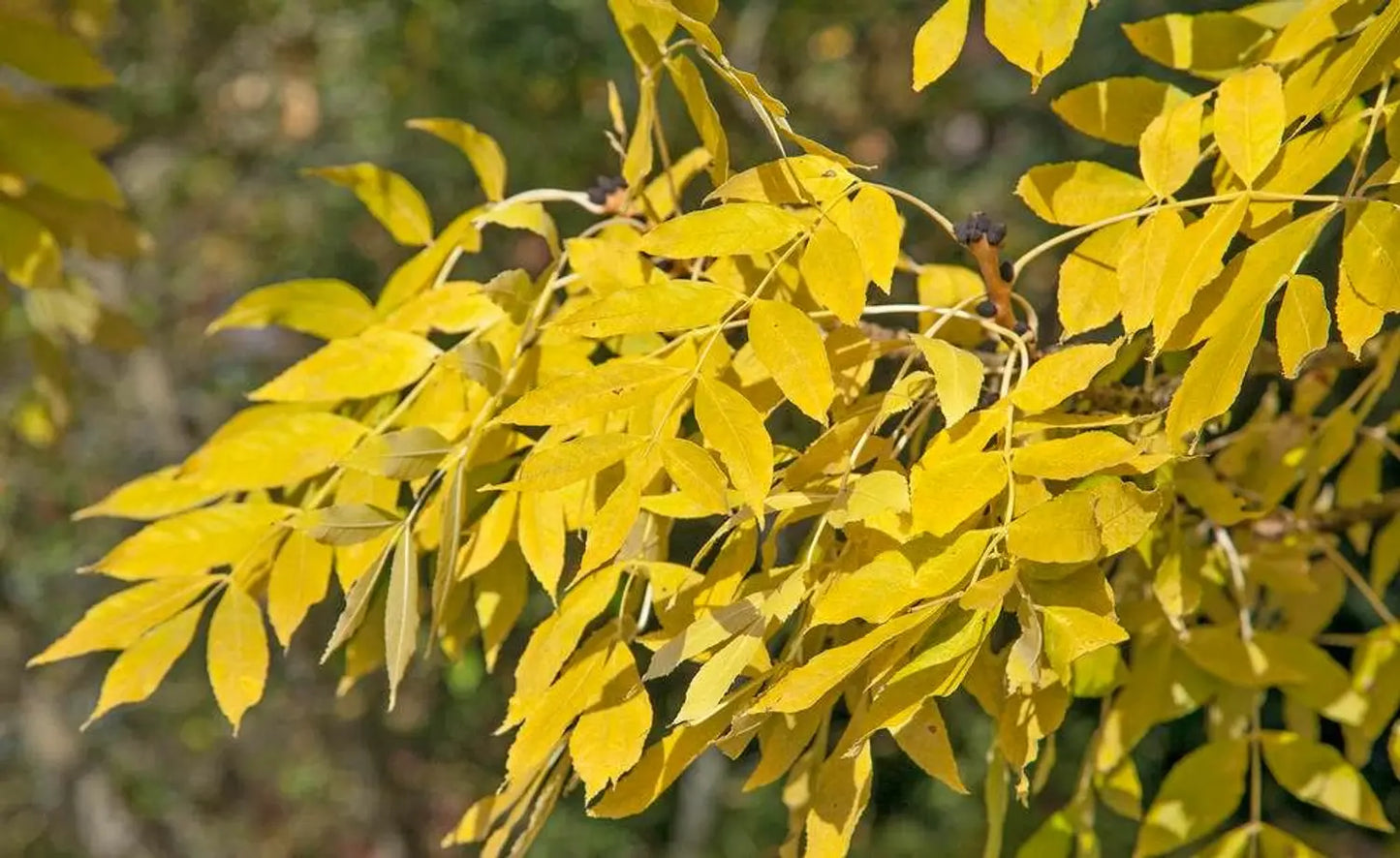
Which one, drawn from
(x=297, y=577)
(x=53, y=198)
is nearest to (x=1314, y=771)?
(x=297, y=577)

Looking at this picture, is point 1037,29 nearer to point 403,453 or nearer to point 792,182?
point 792,182

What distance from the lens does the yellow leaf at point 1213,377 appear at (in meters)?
0.55

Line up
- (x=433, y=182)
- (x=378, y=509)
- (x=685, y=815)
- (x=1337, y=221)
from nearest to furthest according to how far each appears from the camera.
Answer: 1. (x=378, y=509)
2. (x=1337, y=221)
3. (x=433, y=182)
4. (x=685, y=815)

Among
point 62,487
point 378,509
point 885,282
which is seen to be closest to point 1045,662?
point 885,282

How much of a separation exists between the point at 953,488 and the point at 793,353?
0.09 metres

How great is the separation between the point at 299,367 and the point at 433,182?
208 cm

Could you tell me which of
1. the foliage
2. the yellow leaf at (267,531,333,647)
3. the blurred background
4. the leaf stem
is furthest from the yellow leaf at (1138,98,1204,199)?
the blurred background

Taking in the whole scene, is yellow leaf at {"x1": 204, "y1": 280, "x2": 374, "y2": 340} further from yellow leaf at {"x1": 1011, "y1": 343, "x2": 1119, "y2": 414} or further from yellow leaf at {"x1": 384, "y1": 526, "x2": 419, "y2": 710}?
yellow leaf at {"x1": 1011, "y1": 343, "x2": 1119, "y2": 414}

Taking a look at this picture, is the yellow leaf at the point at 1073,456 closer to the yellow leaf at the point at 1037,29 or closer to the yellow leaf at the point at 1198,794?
the yellow leaf at the point at 1037,29

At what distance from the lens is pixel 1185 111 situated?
0.64m

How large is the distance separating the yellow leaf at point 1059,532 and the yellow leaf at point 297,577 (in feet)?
1.17

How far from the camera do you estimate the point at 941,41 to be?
0.62 metres

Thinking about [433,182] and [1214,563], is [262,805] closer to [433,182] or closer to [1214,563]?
[433,182]

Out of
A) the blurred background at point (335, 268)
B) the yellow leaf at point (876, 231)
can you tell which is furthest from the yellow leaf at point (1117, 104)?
the blurred background at point (335, 268)
